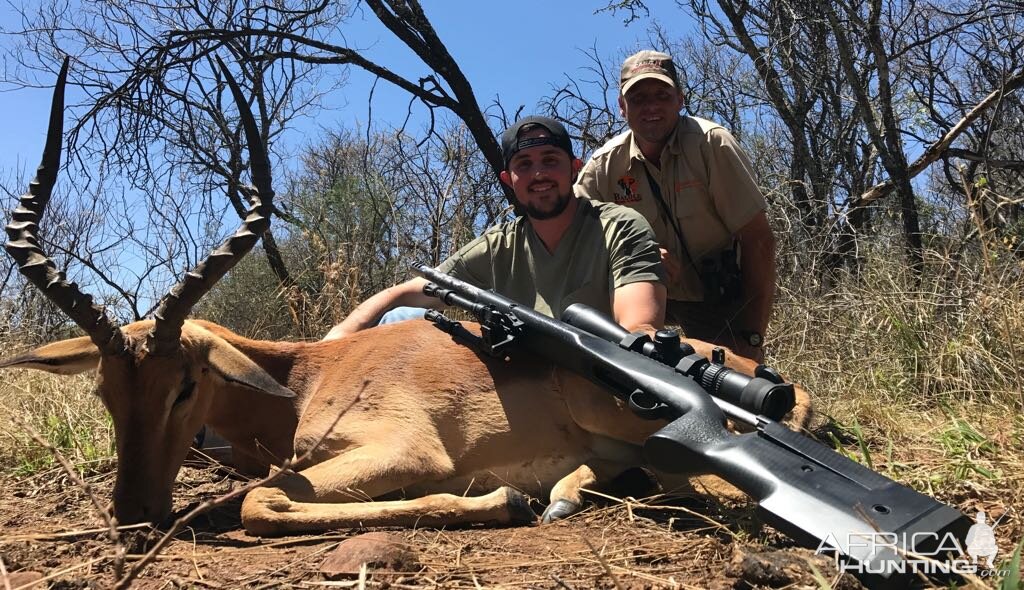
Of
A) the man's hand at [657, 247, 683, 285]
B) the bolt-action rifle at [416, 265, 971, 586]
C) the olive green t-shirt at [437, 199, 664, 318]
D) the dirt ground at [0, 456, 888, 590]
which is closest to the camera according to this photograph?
the bolt-action rifle at [416, 265, 971, 586]

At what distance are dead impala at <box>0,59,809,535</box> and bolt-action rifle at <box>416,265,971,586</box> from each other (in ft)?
1.00

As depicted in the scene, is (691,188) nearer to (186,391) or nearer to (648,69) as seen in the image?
(648,69)

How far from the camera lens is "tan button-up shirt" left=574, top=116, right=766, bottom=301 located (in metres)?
5.11

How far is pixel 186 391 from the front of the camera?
3311 mm

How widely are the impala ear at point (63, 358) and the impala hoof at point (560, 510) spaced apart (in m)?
2.22

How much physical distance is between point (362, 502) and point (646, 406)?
128 centimetres

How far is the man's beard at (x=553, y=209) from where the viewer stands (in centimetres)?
434

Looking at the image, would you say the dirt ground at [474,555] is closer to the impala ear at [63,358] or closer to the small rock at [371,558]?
the small rock at [371,558]

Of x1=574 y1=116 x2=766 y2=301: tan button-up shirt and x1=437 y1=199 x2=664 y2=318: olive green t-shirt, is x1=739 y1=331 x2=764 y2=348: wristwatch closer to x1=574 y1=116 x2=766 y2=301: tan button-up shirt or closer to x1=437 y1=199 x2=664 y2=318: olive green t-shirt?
x1=574 y1=116 x2=766 y2=301: tan button-up shirt

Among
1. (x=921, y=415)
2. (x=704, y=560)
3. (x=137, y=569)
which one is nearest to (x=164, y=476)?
(x=137, y=569)

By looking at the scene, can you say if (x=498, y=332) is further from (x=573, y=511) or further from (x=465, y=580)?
(x=465, y=580)

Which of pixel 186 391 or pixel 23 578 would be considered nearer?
pixel 23 578

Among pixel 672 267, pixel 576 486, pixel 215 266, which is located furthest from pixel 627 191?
pixel 215 266

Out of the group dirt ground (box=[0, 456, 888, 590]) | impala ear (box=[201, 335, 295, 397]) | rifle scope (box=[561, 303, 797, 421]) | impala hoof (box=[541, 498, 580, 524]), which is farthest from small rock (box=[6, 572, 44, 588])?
rifle scope (box=[561, 303, 797, 421])
